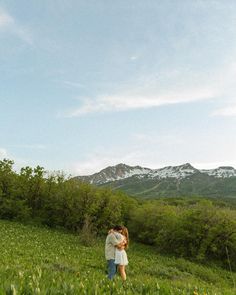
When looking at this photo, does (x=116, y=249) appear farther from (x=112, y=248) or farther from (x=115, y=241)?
(x=115, y=241)

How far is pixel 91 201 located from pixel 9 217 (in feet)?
43.7

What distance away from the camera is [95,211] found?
63.2m

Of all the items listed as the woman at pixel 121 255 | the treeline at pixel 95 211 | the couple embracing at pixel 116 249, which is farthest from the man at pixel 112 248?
the treeline at pixel 95 211

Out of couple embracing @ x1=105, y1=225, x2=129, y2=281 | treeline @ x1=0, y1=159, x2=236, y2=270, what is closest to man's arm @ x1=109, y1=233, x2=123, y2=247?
couple embracing @ x1=105, y1=225, x2=129, y2=281

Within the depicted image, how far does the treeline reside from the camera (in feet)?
174

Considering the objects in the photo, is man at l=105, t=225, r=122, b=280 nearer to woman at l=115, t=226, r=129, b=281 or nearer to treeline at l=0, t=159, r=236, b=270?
woman at l=115, t=226, r=129, b=281

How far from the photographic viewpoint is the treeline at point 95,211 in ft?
174

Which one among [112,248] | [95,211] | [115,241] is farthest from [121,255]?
[95,211]

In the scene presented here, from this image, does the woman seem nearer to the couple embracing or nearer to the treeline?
the couple embracing

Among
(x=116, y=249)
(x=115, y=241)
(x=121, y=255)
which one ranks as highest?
(x=115, y=241)

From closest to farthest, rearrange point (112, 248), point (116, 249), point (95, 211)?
point (116, 249), point (112, 248), point (95, 211)

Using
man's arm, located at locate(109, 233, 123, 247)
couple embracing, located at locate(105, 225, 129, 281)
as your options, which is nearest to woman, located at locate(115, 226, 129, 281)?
couple embracing, located at locate(105, 225, 129, 281)

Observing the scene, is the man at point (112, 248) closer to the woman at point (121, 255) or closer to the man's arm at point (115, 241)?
the man's arm at point (115, 241)

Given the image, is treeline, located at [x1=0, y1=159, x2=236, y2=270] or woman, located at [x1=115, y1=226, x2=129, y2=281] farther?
treeline, located at [x1=0, y1=159, x2=236, y2=270]
